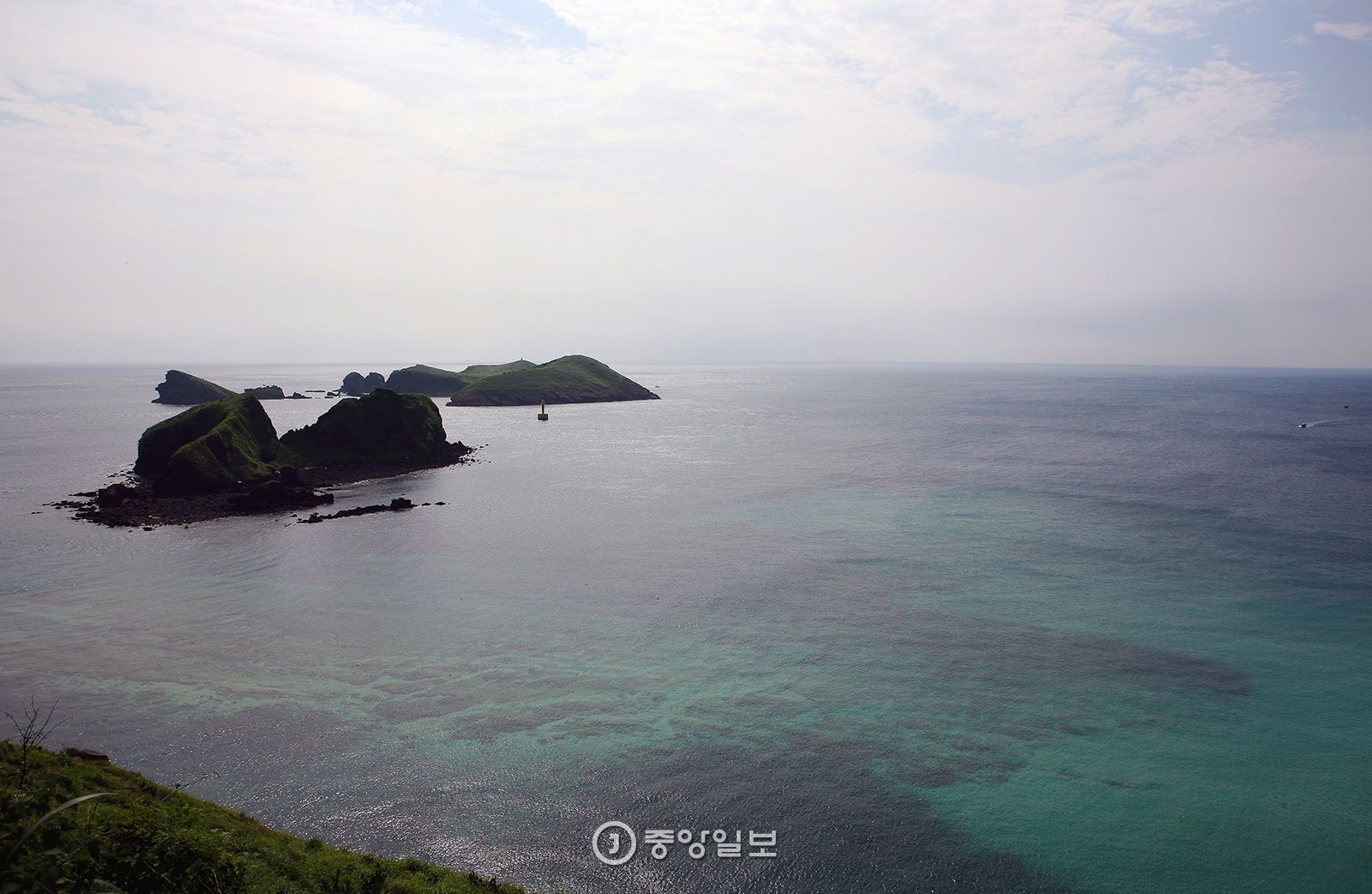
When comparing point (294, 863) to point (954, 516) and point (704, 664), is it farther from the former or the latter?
point (954, 516)

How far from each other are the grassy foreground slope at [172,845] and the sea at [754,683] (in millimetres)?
2537

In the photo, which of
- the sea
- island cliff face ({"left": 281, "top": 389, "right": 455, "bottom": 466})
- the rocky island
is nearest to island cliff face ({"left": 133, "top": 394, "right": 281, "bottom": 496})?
the rocky island

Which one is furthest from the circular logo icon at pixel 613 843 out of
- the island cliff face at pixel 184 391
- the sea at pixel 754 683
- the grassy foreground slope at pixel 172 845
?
the island cliff face at pixel 184 391

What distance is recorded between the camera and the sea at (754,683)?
2086 cm

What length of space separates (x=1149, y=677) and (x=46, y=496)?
9074 cm

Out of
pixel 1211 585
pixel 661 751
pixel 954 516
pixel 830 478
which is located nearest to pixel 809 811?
pixel 661 751

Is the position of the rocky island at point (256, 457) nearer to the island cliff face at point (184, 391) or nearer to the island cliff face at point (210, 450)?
the island cliff face at point (210, 450)

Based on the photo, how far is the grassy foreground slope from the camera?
1410 centimetres

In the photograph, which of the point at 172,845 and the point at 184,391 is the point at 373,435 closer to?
the point at 172,845

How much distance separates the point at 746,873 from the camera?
19406 millimetres

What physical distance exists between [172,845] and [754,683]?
2097 cm

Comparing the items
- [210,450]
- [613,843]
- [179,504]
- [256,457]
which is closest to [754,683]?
[613,843]

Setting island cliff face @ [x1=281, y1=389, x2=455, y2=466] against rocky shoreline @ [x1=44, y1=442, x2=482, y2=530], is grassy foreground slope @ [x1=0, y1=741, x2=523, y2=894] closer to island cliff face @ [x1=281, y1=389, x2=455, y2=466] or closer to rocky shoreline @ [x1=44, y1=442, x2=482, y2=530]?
rocky shoreline @ [x1=44, y1=442, x2=482, y2=530]

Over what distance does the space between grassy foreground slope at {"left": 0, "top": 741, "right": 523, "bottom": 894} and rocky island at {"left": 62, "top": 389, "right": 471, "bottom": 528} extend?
50495 mm
